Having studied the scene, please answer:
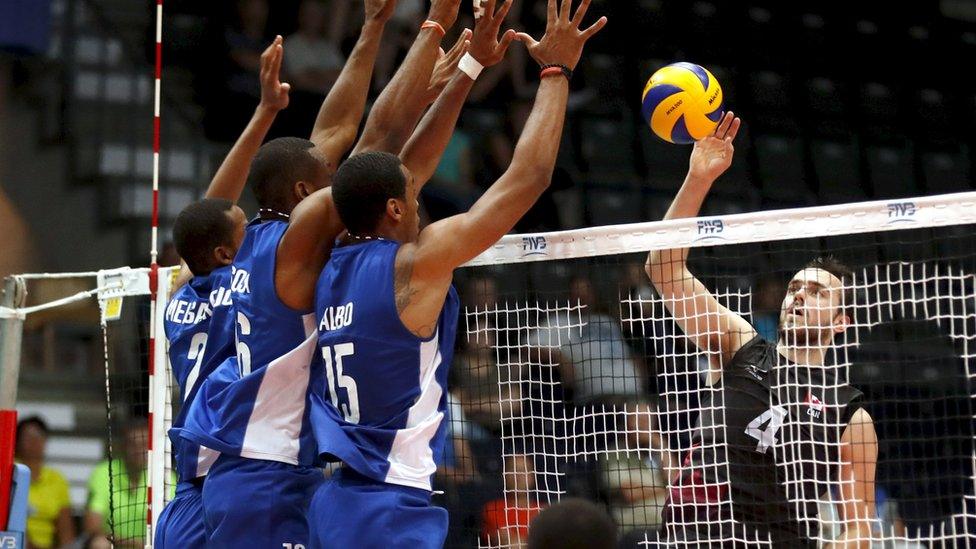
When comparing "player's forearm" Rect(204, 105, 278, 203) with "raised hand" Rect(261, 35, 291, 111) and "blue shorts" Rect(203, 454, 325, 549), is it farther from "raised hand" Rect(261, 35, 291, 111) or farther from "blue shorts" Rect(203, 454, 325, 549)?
"blue shorts" Rect(203, 454, 325, 549)

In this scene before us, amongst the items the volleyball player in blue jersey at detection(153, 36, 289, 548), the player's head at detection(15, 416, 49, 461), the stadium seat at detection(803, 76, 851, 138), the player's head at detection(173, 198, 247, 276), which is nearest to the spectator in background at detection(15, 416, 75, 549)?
the player's head at detection(15, 416, 49, 461)

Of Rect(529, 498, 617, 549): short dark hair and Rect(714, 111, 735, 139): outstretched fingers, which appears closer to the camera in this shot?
→ Rect(529, 498, 617, 549): short dark hair

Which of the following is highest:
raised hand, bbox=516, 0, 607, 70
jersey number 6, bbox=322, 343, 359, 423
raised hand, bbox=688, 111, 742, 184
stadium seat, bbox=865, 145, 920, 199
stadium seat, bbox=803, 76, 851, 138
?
stadium seat, bbox=803, 76, 851, 138

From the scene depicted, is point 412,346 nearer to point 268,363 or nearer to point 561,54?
point 268,363

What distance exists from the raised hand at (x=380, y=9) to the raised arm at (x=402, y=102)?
1.56ft

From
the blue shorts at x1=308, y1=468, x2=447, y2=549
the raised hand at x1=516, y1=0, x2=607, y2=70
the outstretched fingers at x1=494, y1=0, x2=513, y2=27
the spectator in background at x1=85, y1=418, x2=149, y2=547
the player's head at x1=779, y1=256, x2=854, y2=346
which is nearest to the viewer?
the blue shorts at x1=308, y1=468, x2=447, y2=549

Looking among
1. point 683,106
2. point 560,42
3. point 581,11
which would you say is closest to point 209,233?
point 560,42

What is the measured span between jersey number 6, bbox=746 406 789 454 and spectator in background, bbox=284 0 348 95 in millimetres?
8435

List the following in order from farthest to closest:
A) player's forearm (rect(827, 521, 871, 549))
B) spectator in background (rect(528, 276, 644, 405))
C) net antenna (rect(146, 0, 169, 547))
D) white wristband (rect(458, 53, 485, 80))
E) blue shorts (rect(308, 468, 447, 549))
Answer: spectator in background (rect(528, 276, 644, 405)), net antenna (rect(146, 0, 169, 547)), player's forearm (rect(827, 521, 871, 549)), white wristband (rect(458, 53, 485, 80)), blue shorts (rect(308, 468, 447, 549))

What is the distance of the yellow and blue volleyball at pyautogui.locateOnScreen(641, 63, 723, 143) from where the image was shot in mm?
6160

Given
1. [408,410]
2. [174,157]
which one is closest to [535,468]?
[408,410]

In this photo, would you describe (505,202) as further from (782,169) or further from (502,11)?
(782,169)

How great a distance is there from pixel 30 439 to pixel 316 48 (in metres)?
5.24

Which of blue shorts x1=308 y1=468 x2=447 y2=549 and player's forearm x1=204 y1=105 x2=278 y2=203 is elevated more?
player's forearm x1=204 y1=105 x2=278 y2=203
